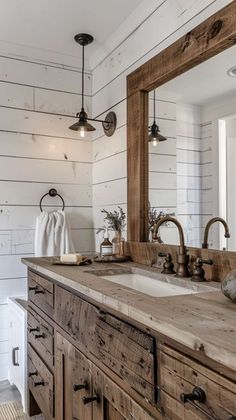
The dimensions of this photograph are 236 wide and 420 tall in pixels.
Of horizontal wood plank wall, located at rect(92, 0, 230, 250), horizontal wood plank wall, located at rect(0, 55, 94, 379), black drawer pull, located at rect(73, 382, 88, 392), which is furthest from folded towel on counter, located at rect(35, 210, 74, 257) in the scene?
black drawer pull, located at rect(73, 382, 88, 392)

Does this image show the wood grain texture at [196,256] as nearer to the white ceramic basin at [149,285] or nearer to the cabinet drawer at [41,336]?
the white ceramic basin at [149,285]

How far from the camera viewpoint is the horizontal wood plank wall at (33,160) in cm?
236

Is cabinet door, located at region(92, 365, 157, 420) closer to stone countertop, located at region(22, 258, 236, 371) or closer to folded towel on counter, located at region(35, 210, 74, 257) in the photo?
stone countertop, located at region(22, 258, 236, 371)

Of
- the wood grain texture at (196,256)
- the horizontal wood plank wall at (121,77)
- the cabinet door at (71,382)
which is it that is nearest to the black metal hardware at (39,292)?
the cabinet door at (71,382)

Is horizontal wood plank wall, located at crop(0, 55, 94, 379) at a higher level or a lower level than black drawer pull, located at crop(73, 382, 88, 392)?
higher

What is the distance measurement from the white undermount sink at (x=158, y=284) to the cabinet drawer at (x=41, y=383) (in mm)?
566

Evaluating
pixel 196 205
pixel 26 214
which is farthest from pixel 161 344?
pixel 26 214

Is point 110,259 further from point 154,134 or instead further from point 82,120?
point 82,120

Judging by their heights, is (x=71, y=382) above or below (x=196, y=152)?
below

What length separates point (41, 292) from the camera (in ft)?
5.72

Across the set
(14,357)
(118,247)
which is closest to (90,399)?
(118,247)

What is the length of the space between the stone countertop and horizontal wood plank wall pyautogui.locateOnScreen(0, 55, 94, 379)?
3.77 ft

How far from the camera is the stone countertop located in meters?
0.66

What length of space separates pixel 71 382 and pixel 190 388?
799 mm
